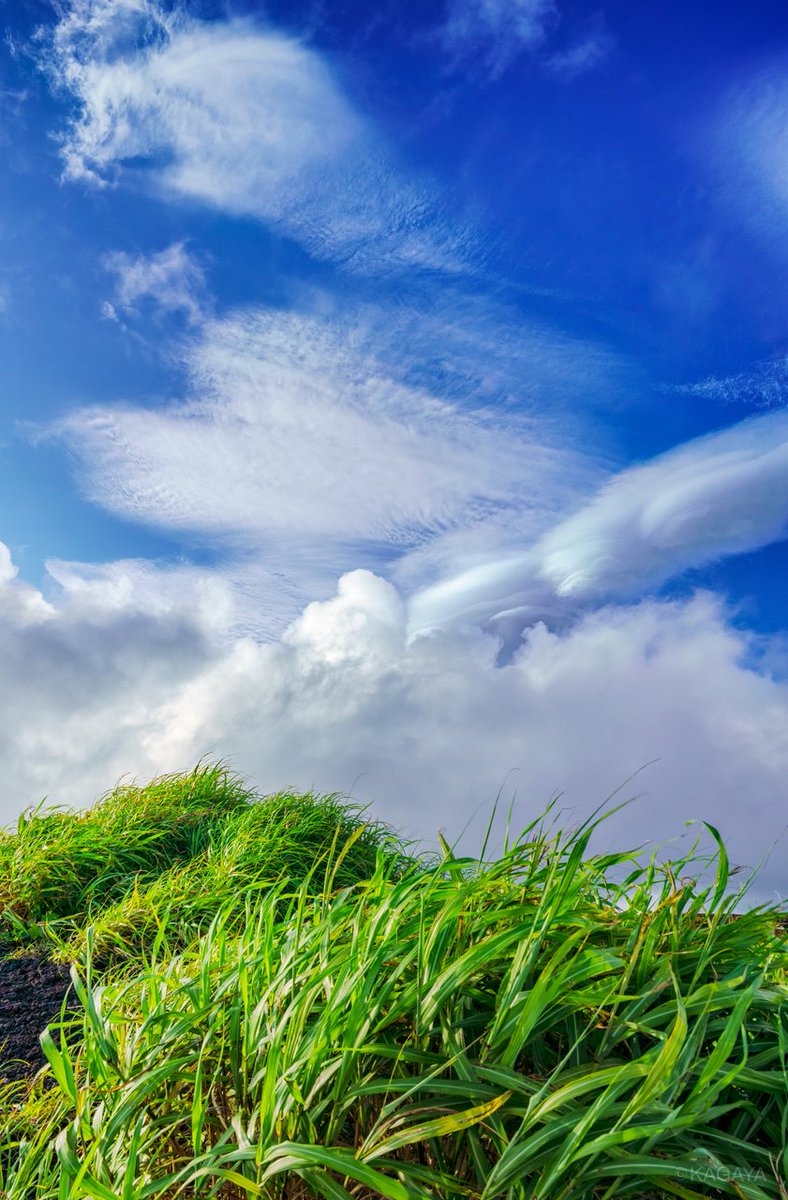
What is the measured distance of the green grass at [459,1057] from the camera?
5.49 feet

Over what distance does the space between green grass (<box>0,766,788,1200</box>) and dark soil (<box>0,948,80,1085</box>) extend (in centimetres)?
67

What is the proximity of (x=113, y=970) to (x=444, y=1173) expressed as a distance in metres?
2.88

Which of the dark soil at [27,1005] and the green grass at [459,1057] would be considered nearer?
the green grass at [459,1057]

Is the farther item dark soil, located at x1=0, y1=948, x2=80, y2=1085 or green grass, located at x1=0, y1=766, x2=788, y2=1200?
dark soil, located at x1=0, y1=948, x2=80, y2=1085

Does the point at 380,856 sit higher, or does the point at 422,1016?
the point at 380,856

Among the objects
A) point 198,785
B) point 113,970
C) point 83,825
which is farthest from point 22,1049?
point 198,785

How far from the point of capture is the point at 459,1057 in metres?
1.77

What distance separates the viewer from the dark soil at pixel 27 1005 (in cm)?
332

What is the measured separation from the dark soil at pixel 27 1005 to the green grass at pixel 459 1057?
0.67m

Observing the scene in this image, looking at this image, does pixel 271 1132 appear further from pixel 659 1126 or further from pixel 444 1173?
pixel 659 1126

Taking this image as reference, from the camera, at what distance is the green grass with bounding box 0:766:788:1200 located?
5.49ft

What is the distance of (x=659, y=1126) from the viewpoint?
155 centimetres

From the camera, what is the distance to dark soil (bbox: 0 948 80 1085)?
131 inches

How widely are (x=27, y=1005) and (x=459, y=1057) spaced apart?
9.35 feet
